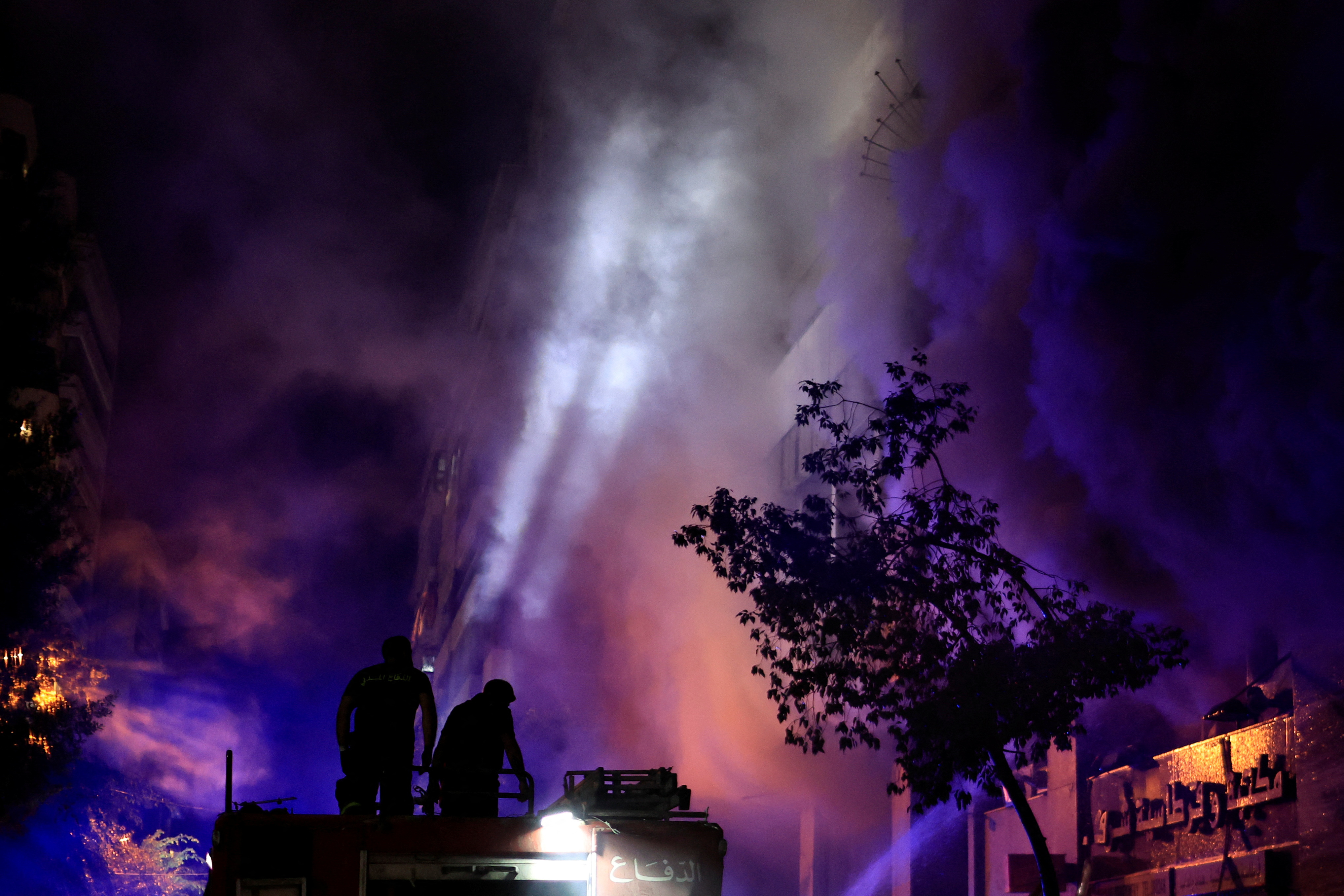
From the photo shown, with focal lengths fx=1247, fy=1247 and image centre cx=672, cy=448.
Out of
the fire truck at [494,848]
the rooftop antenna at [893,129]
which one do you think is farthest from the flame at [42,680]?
the rooftop antenna at [893,129]

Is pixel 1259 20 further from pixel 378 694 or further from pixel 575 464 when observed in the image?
pixel 575 464

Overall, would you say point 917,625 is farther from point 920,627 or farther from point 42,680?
Result: point 42,680

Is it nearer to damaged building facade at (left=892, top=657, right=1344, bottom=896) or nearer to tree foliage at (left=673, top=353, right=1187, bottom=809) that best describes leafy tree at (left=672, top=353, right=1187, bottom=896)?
tree foliage at (left=673, top=353, right=1187, bottom=809)

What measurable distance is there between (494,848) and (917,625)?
8.41 meters

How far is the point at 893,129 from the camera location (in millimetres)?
28422

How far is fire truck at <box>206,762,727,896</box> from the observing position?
542 cm

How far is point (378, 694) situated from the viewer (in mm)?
6750

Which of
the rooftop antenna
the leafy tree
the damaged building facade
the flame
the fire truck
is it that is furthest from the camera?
the rooftop antenna

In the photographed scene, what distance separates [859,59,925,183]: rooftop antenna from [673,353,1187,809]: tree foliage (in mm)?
16530

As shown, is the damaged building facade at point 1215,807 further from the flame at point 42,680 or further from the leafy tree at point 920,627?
the flame at point 42,680

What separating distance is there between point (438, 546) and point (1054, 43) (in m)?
77.8

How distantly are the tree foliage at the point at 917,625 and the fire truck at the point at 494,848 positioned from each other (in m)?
6.43

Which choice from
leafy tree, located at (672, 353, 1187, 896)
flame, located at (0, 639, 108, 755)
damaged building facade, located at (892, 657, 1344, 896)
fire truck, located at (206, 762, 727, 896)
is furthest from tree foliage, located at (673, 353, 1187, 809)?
flame, located at (0, 639, 108, 755)

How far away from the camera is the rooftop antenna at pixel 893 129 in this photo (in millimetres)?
28422
